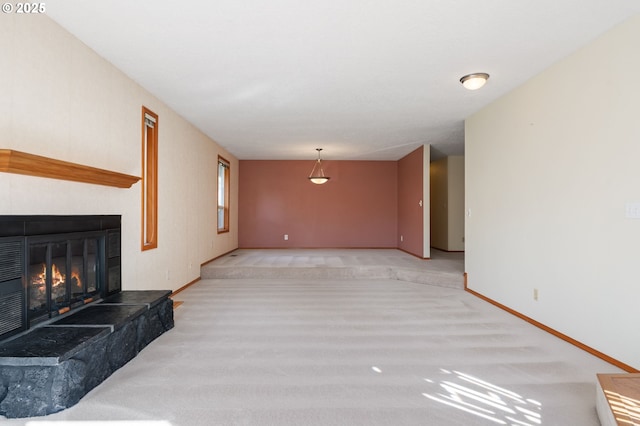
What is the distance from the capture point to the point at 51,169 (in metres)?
2.41

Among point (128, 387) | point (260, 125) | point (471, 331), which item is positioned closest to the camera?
point (128, 387)

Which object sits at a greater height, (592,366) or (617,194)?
(617,194)

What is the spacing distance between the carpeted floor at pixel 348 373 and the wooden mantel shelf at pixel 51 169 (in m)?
1.49

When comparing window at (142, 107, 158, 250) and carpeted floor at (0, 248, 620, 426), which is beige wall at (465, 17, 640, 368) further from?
window at (142, 107, 158, 250)

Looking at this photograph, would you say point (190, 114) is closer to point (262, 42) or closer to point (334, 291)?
point (262, 42)

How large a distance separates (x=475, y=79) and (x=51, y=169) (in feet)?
12.7

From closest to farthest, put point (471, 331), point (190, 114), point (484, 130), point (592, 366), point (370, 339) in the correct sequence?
point (592, 366)
point (370, 339)
point (471, 331)
point (484, 130)
point (190, 114)

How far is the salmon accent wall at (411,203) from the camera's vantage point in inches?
302

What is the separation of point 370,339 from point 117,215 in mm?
2806

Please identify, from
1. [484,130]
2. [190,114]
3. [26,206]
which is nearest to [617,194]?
[484,130]

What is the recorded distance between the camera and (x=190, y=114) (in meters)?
5.22

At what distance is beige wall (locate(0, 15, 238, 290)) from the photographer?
7.85 ft

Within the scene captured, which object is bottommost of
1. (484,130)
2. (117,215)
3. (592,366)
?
(592,366)

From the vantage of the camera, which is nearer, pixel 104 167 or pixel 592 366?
pixel 592 366
